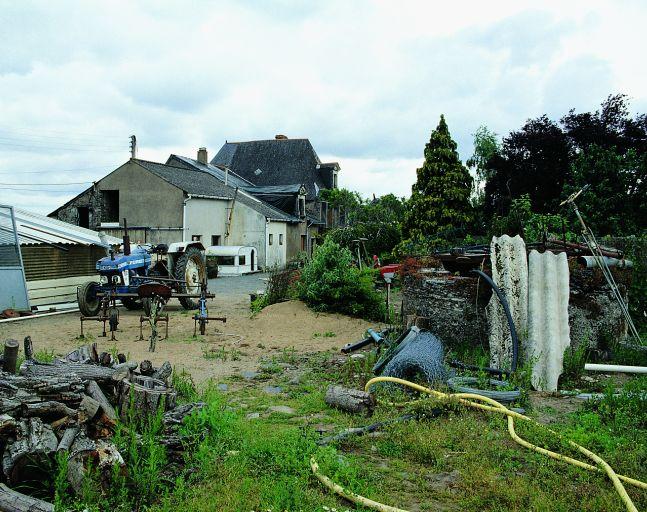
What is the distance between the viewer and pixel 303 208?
3888 cm

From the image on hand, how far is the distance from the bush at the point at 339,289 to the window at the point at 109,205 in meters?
19.4

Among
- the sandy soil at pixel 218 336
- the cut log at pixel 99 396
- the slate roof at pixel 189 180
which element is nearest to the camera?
the cut log at pixel 99 396

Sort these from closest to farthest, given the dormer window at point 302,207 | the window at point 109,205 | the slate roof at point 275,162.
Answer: the window at point 109,205
the dormer window at point 302,207
the slate roof at point 275,162

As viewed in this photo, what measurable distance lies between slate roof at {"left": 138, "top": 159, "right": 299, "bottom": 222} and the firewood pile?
23.1m

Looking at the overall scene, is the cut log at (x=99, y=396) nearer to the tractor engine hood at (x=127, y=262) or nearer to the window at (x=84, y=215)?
the tractor engine hood at (x=127, y=262)

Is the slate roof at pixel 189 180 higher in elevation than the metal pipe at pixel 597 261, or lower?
higher

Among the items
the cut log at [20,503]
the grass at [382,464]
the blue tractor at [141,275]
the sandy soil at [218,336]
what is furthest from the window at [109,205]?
the cut log at [20,503]

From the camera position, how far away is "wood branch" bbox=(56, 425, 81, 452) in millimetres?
4285

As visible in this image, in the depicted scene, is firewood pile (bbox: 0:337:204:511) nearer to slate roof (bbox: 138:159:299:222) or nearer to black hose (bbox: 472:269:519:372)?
black hose (bbox: 472:269:519:372)

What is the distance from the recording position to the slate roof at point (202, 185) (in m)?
29.3

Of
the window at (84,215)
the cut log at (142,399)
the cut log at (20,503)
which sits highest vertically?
the window at (84,215)

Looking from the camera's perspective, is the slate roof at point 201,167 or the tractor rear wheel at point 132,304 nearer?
the tractor rear wheel at point 132,304

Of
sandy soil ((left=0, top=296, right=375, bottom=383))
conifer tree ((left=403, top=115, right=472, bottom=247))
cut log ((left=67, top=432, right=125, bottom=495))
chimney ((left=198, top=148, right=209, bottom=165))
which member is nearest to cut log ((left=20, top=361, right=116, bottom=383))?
cut log ((left=67, top=432, right=125, bottom=495))

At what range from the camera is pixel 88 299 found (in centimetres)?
1427
